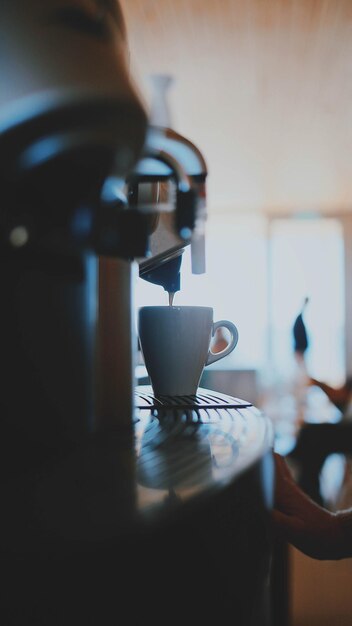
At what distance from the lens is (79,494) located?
0.29 m

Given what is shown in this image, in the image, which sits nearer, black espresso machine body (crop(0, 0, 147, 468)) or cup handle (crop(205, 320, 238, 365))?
black espresso machine body (crop(0, 0, 147, 468))

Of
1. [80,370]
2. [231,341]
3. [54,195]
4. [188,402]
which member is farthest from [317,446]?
[54,195]

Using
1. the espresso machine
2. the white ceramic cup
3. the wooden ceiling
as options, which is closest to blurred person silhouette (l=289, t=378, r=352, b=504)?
the white ceramic cup

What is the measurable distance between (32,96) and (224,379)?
189 inches

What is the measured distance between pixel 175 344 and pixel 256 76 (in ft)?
8.07

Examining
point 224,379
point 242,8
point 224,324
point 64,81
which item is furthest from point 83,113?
point 224,379

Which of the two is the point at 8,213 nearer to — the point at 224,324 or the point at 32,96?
the point at 32,96

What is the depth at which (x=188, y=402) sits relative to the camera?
607 millimetres

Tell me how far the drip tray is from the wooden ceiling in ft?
3.74

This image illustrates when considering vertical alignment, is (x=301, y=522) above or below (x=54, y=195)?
below

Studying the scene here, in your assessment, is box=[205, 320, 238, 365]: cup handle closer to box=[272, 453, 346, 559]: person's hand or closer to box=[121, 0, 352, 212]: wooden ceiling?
box=[272, 453, 346, 559]: person's hand

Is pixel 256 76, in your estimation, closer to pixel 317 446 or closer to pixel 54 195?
pixel 317 446

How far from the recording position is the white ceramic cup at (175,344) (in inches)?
24.9

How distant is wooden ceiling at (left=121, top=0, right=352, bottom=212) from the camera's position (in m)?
2.17
